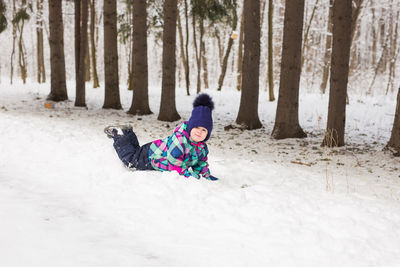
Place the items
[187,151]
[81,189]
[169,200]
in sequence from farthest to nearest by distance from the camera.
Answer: [187,151] < [81,189] < [169,200]

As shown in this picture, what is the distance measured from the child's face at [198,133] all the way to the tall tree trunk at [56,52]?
9.82m

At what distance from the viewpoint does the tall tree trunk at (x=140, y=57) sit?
30.8 ft

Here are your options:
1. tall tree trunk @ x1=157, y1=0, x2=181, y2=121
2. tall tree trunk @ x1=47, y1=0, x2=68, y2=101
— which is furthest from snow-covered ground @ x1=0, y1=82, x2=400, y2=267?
tall tree trunk @ x1=47, y1=0, x2=68, y2=101

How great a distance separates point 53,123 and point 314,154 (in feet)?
20.5

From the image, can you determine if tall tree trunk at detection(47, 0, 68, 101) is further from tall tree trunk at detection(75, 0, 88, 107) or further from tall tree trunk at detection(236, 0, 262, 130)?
tall tree trunk at detection(236, 0, 262, 130)

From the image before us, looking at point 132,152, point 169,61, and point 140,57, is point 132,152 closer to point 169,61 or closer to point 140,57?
point 169,61

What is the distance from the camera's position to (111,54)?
414 inches

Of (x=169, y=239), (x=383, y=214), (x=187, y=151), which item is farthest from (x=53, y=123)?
(x=383, y=214)

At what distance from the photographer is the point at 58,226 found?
2527mm

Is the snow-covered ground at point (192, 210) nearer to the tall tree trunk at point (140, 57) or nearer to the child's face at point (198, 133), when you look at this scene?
the child's face at point (198, 133)

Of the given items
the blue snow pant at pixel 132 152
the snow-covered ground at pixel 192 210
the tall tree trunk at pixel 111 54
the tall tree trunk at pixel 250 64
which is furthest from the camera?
the tall tree trunk at pixel 111 54

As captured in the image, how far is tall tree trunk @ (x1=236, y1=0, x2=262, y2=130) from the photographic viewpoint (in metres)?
8.34

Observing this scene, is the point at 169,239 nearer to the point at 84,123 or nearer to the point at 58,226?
the point at 58,226

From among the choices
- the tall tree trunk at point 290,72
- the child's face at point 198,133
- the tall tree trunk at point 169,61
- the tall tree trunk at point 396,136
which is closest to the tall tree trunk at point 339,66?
the tall tree trunk at point 290,72
